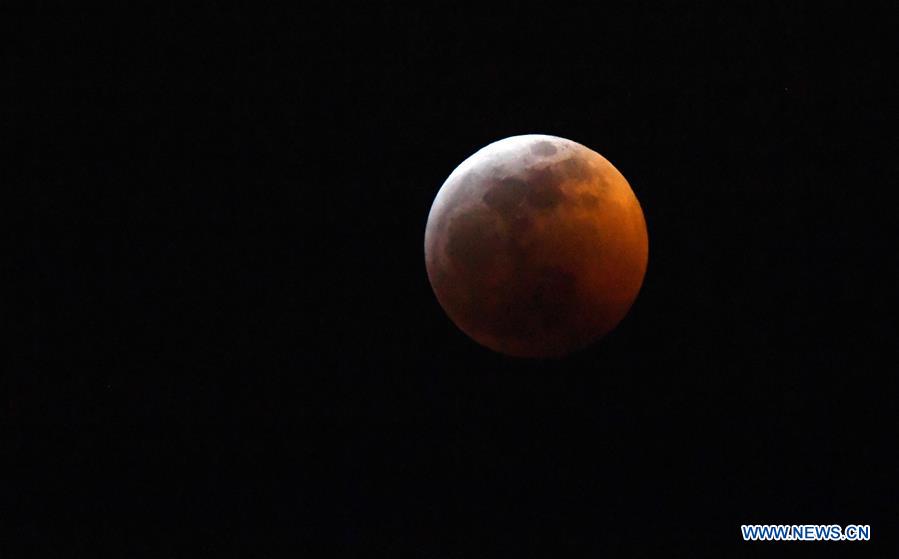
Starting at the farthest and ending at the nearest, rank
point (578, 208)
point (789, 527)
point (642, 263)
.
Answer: point (642, 263), point (578, 208), point (789, 527)

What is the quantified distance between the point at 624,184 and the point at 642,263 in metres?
0.39

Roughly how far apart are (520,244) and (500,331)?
0.44 metres

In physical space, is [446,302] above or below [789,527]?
above

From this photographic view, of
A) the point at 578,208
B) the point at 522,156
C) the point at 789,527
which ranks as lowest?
the point at 789,527

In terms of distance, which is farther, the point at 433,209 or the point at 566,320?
the point at 433,209

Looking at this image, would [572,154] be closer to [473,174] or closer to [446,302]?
[473,174]

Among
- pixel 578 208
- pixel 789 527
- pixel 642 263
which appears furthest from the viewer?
pixel 642 263

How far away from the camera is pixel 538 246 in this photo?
2.92 meters

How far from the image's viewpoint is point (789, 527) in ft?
9.09

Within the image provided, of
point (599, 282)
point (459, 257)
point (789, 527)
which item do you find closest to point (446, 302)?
point (459, 257)

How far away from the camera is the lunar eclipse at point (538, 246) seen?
294 centimetres

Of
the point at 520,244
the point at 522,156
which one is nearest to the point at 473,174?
the point at 522,156

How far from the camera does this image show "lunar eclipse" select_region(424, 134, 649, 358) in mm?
2939

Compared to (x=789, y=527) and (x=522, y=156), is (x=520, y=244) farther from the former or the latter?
(x=789, y=527)
